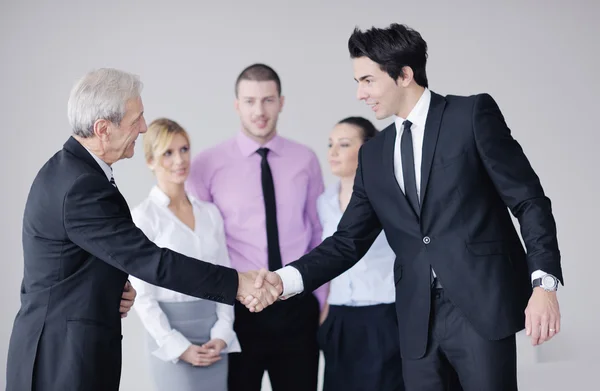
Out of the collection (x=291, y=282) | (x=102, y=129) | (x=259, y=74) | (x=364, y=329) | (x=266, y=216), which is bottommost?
(x=364, y=329)

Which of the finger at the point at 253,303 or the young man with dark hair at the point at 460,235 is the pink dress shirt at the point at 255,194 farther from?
the young man with dark hair at the point at 460,235

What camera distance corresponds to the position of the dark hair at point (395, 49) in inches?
99.6

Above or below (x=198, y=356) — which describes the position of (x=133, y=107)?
above

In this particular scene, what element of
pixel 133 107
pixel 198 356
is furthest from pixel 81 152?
pixel 198 356

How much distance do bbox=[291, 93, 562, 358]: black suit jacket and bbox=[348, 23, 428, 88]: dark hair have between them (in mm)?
178

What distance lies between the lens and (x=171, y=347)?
300cm

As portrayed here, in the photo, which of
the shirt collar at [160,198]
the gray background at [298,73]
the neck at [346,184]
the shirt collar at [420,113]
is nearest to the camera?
the shirt collar at [420,113]

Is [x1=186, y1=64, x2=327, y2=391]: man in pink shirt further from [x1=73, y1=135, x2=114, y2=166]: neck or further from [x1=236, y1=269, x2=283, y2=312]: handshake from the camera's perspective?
[x1=73, y1=135, x2=114, y2=166]: neck

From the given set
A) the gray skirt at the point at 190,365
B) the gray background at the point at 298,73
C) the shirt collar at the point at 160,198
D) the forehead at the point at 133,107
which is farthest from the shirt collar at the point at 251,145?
the gray background at the point at 298,73

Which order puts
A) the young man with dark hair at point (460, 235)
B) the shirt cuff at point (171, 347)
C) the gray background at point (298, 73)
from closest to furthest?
1. the young man with dark hair at point (460, 235)
2. the shirt cuff at point (171, 347)
3. the gray background at point (298, 73)

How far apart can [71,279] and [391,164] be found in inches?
40.0

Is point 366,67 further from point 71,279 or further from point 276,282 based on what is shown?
point 71,279

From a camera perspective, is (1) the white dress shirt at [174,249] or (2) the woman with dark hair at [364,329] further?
(2) the woman with dark hair at [364,329]

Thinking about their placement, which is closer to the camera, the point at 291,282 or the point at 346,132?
the point at 291,282
